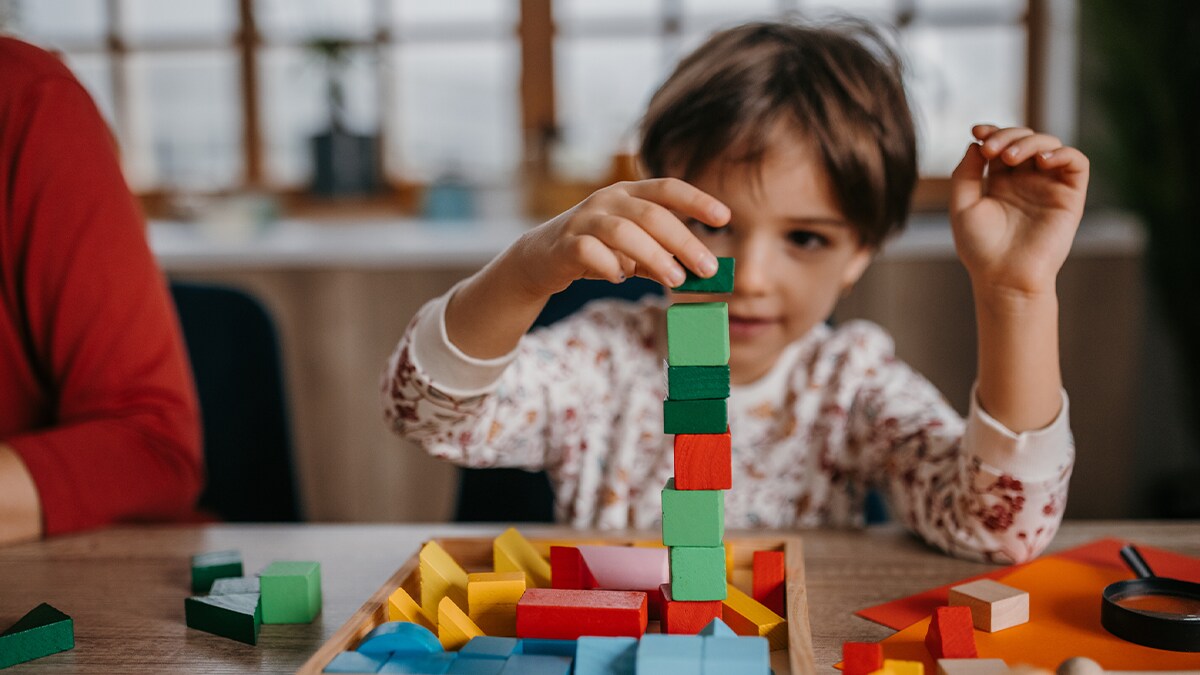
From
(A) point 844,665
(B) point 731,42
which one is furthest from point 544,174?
(A) point 844,665

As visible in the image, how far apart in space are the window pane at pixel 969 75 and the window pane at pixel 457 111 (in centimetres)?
109

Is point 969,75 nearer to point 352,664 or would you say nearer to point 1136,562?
point 1136,562

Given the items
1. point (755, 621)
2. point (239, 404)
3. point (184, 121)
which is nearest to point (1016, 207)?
point (755, 621)

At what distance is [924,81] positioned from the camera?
8.55 feet

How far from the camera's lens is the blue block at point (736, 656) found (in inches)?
19.6

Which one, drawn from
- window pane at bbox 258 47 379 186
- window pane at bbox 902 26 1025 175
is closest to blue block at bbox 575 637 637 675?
window pane at bbox 902 26 1025 175

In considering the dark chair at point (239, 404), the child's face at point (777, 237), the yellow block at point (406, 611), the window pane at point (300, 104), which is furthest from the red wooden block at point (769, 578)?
the window pane at point (300, 104)

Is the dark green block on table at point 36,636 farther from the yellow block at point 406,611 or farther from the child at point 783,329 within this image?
the child at point 783,329

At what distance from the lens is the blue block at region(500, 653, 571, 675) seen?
1.74 feet

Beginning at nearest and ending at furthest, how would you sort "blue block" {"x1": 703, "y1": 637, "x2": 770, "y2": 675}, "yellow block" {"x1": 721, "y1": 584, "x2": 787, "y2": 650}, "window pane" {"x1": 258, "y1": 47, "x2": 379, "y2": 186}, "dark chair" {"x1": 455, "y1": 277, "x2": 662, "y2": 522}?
1. "blue block" {"x1": 703, "y1": 637, "x2": 770, "y2": 675}
2. "yellow block" {"x1": 721, "y1": 584, "x2": 787, "y2": 650}
3. "dark chair" {"x1": 455, "y1": 277, "x2": 662, "y2": 522}
4. "window pane" {"x1": 258, "y1": 47, "x2": 379, "y2": 186}

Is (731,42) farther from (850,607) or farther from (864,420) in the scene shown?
(850,607)

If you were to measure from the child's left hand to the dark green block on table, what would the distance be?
27.7 inches

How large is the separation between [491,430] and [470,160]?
78.3 inches

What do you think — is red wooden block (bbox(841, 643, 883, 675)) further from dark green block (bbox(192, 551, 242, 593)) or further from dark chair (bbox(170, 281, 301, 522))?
dark chair (bbox(170, 281, 301, 522))
